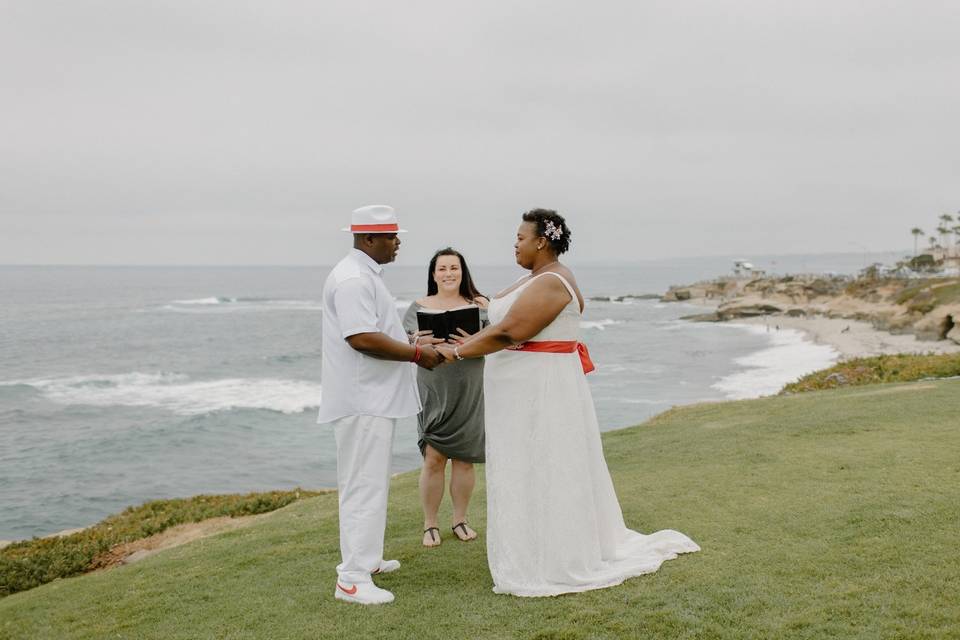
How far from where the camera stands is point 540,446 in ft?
18.7

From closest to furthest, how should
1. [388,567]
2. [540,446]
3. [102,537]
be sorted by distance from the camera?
1. [540,446]
2. [388,567]
3. [102,537]

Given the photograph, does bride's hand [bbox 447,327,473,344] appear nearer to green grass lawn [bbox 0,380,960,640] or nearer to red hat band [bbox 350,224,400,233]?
red hat band [bbox 350,224,400,233]

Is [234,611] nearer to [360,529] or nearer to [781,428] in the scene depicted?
[360,529]

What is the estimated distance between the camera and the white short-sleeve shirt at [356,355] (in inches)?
215

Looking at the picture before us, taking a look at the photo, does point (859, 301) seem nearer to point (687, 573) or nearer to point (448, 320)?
point (687, 573)

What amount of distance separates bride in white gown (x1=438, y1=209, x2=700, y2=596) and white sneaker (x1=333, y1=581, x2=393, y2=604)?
0.82 meters

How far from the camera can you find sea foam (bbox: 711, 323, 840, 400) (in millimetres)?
34906

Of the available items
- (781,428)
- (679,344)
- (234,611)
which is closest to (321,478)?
(781,428)

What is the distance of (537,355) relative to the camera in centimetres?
566

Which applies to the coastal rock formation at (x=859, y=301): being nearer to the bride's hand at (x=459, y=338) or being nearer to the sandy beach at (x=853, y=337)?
the sandy beach at (x=853, y=337)

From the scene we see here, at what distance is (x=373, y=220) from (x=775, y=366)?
4098cm

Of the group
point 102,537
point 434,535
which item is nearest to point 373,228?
→ point 434,535

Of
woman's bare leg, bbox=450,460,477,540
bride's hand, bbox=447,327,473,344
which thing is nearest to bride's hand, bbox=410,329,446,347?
bride's hand, bbox=447,327,473,344

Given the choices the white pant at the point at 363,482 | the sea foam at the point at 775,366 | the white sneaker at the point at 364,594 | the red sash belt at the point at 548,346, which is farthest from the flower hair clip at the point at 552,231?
the sea foam at the point at 775,366
